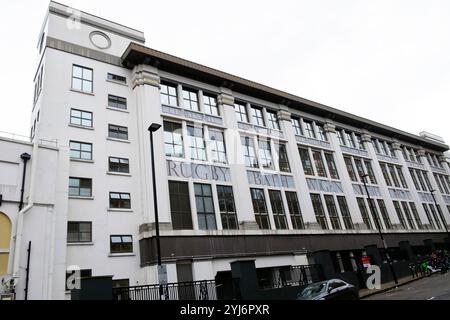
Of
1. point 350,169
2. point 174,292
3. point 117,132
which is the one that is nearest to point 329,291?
point 174,292

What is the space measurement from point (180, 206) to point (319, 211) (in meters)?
14.4

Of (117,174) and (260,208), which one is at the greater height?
(117,174)

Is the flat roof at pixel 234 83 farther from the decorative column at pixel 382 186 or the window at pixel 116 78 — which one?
the decorative column at pixel 382 186

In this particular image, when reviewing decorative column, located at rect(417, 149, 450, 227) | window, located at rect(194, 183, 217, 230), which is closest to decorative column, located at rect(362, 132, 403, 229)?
decorative column, located at rect(417, 149, 450, 227)

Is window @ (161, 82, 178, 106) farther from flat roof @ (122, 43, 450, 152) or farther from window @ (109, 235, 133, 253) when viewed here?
window @ (109, 235, 133, 253)

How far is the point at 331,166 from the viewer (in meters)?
35.9

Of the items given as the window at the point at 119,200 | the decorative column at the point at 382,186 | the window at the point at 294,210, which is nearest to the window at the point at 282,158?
the window at the point at 294,210

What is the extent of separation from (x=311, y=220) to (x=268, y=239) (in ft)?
19.1

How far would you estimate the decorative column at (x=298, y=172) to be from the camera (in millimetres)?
29345

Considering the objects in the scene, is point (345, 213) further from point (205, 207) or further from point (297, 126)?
point (205, 207)

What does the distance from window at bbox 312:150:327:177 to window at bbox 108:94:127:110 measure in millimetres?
19702

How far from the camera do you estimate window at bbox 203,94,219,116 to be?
29.0 meters

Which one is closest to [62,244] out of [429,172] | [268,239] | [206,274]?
[206,274]
